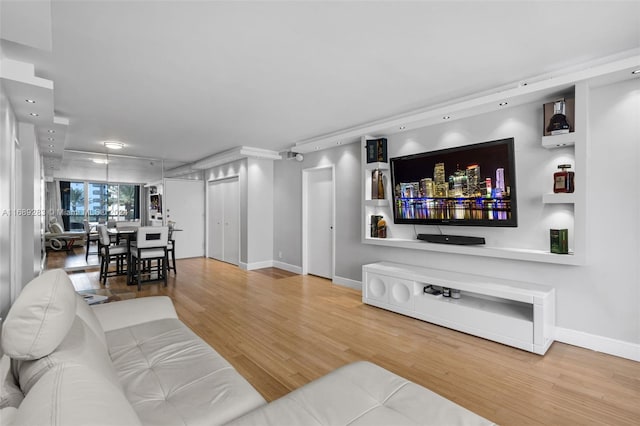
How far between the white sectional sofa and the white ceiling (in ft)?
5.40

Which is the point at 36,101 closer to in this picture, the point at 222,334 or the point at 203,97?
the point at 203,97

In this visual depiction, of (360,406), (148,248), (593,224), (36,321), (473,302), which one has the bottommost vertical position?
(473,302)

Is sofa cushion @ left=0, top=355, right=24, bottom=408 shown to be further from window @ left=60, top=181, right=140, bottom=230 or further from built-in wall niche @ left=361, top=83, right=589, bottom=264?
window @ left=60, top=181, right=140, bottom=230

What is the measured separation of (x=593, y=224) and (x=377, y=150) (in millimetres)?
2549

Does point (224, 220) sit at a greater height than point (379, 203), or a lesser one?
lesser

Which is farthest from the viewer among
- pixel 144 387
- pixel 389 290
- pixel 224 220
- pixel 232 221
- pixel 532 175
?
pixel 224 220

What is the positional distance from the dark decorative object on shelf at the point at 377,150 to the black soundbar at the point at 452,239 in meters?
1.24

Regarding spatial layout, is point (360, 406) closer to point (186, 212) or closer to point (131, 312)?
point (131, 312)

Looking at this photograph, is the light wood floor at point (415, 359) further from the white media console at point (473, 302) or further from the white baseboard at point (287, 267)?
the white baseboard at point (287, 267)

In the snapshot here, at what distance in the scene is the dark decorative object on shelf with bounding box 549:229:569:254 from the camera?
9.44ft

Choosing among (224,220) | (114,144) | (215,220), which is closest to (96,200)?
(114,144)

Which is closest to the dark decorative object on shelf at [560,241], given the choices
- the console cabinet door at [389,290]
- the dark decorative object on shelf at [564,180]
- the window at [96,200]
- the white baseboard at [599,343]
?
the dark decorative object on shelf at [564,180]

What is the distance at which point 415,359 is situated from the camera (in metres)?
2.64

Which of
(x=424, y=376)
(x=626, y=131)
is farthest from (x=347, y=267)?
(x=626, y=131)
